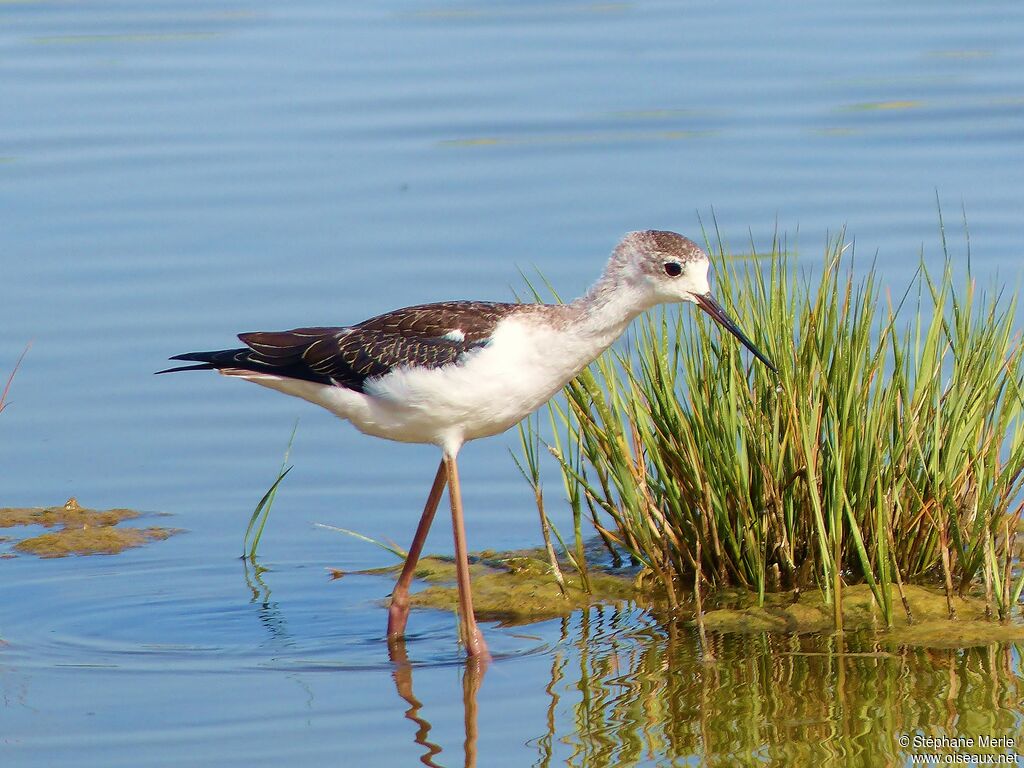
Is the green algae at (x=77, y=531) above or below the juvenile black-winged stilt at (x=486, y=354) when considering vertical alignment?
below

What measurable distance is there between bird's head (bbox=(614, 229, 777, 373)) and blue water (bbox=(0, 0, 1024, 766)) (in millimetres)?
1367

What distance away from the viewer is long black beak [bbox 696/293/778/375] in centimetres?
638

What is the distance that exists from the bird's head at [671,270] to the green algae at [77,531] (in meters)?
2.75

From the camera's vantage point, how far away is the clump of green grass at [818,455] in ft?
21.0

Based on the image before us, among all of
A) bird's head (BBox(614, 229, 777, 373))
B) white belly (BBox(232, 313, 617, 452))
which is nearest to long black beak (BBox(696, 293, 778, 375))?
bird's head (BBox(614, 229, 777, 373))

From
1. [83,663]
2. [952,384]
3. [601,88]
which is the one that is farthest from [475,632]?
[601,88]

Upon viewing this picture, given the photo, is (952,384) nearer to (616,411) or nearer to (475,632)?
(616,411)

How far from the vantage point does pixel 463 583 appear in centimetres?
663

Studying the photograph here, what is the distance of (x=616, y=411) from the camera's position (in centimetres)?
697

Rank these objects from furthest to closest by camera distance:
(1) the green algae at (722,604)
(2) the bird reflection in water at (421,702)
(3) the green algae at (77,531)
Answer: (3) the green algae at (77,531) < (1) the green algae at (722,604) < (2) the bird reflection in water at (421,702)

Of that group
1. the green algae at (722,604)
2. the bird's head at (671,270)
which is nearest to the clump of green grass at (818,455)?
the green algae at (722,604)

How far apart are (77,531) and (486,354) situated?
2.52 m

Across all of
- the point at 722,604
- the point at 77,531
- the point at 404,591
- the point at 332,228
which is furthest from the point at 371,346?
the point at 332,228

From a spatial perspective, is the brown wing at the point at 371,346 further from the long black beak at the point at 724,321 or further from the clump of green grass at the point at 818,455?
the long black beak at the point at 724,321
